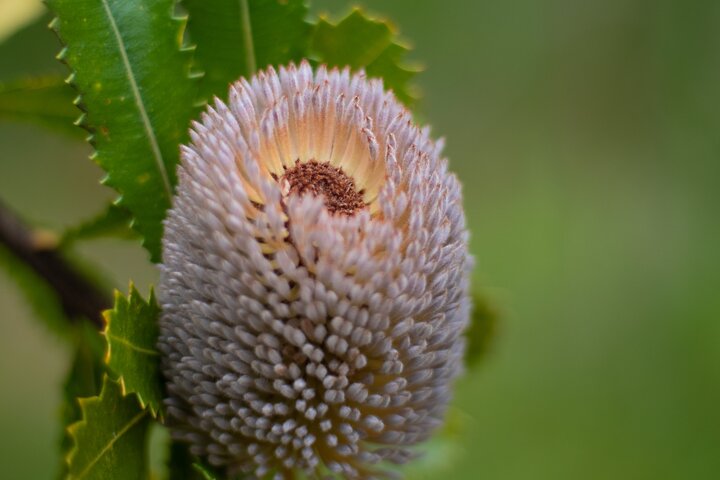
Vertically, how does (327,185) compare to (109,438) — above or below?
above

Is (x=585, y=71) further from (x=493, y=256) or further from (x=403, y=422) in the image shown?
(x=403, y=422)

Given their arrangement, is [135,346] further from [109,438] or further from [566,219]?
[566,219]

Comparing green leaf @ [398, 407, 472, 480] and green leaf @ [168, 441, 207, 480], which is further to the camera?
green leaf @ [398, 407, 472, 480]

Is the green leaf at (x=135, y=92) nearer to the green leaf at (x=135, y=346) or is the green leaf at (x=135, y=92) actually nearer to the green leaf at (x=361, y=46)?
the green leaf at (x=135, y=346)

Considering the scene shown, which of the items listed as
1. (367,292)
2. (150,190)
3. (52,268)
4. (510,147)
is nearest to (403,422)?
(367,292)

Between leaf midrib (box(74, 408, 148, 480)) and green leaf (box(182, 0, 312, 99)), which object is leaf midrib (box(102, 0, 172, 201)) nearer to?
green leaf (box(182, 0, 312, 99))

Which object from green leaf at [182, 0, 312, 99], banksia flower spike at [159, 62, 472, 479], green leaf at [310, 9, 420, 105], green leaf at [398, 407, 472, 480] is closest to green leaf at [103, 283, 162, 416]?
banksia flower spike at [159, 62, 472, 479]

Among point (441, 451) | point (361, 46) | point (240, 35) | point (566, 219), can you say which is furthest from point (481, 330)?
point (566, 219)
